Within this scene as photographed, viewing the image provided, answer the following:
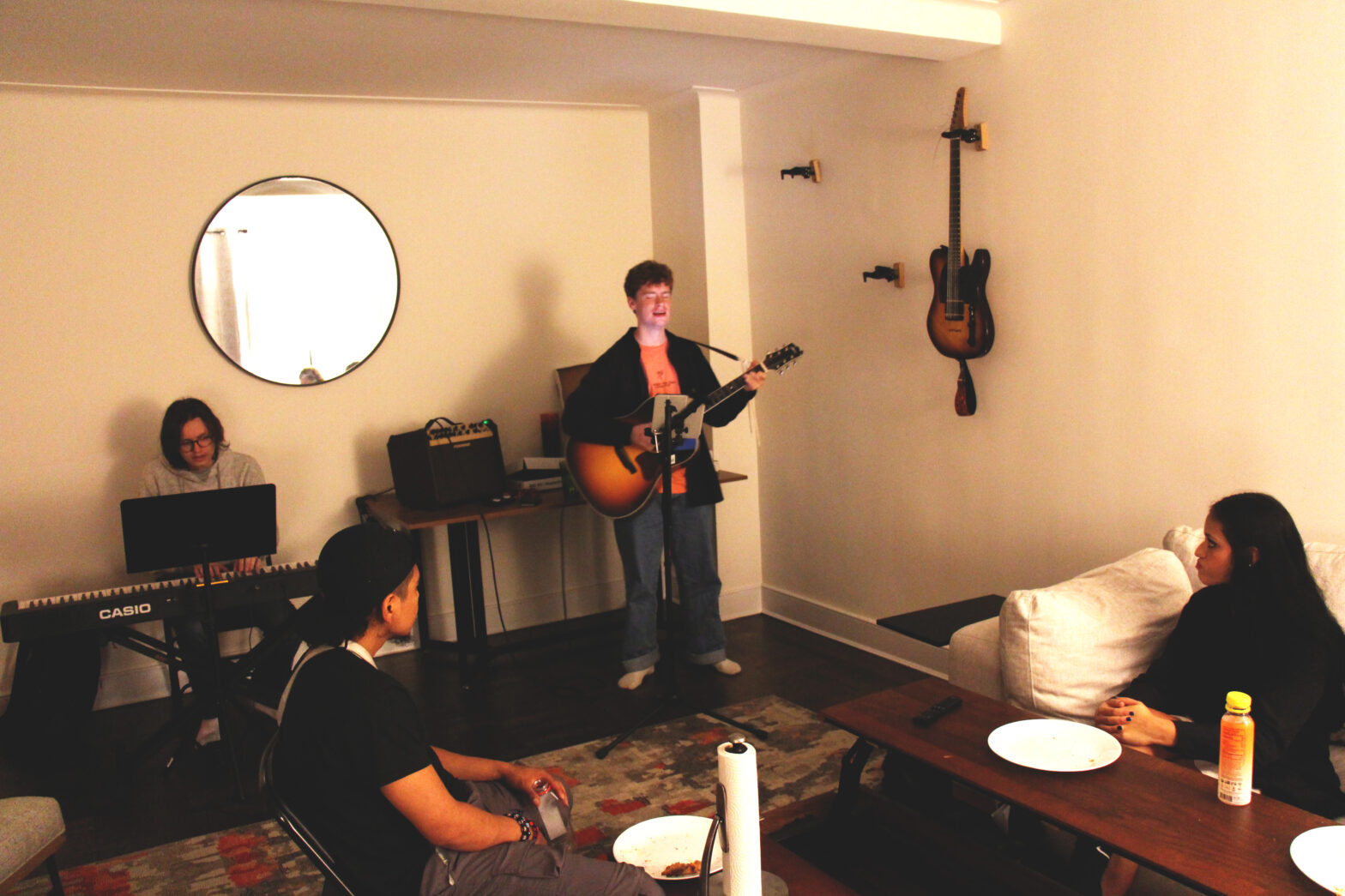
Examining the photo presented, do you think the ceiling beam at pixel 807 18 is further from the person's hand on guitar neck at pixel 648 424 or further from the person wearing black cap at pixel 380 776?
the person wearing black cap at pixel 380 776

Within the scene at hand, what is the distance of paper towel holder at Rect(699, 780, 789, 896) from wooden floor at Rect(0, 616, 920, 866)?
170cm

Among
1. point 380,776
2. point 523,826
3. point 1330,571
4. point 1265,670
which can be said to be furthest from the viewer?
point 1330,571

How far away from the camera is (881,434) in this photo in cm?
407

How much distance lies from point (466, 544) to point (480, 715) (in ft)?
2.45

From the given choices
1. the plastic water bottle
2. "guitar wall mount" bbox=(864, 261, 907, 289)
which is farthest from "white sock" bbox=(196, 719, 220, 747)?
the plastic water bottle

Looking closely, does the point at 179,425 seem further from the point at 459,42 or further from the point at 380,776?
the point at 380,776

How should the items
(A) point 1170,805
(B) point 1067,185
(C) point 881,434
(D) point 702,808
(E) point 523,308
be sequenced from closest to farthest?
(A) point 1170,805 < (D) point 702,808 < (B) point 1067,185 < (C) point 881,434 < (E) point 523,308

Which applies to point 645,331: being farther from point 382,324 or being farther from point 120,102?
point 120,102

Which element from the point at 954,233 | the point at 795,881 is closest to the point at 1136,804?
the point at 795,881

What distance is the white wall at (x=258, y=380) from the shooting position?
3.98 m

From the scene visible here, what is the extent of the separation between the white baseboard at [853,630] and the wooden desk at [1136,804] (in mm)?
1450

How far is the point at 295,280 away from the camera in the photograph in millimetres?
4371

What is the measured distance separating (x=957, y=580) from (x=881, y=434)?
644 millimetres


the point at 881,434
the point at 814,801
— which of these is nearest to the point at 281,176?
the point at 881,434
